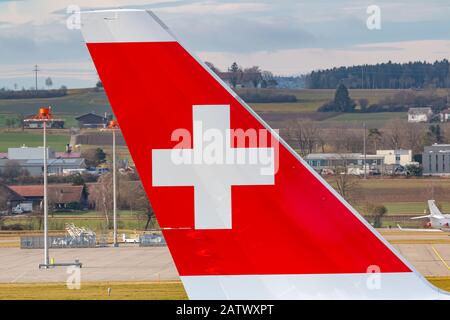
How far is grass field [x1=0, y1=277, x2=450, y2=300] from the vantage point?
34.3m

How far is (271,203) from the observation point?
24.7 feet

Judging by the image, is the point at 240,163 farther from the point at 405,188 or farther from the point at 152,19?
the point at 405,188

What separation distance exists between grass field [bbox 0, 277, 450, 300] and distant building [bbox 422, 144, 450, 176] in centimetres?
4605

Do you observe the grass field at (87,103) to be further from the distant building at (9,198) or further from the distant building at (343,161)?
the distant building at (9,198)

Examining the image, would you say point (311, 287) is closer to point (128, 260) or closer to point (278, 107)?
point (128, 260)

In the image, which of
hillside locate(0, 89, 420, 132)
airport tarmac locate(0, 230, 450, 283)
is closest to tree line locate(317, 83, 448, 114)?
hillside locate(0, 89, 420, 132)

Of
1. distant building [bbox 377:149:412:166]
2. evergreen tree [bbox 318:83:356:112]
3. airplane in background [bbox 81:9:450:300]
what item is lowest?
distant building [bbox 377:149:412:166]

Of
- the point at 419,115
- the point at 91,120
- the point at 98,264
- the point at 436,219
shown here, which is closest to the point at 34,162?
the point at 91,120

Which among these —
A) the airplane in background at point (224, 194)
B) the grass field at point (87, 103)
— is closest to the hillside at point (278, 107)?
the grass field at point (87, 103)

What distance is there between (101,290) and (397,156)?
56134 mm

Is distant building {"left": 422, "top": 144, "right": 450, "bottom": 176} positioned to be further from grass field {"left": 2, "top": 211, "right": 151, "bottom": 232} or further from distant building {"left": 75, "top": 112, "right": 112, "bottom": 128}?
distant building {"left": 75, "top": 112, "right": 112, "bottom": 128}

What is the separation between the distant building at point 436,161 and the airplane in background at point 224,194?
77971 mm
